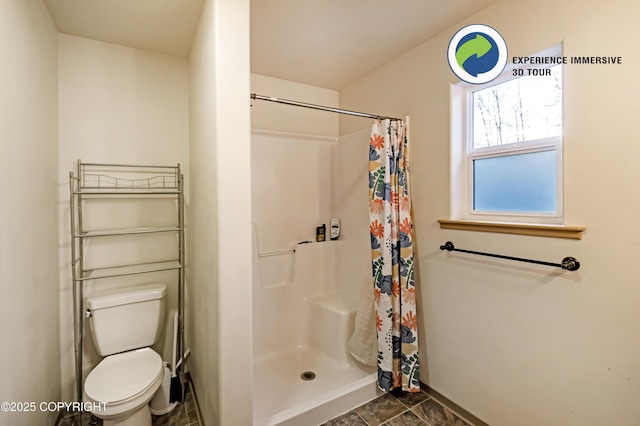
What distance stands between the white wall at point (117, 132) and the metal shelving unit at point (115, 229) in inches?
1.8

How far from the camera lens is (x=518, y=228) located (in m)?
1.52

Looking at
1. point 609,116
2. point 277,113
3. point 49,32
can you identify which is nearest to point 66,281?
point 49,32

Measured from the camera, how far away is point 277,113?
2.60m

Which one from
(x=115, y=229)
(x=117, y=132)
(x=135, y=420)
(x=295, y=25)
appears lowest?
(x=135, y=420)

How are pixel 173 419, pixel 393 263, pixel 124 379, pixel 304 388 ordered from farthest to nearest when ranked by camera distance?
pixel 304 388 → pixel 393 263 → pixel 173 419 → pixel 124 379

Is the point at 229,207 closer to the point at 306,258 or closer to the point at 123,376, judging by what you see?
the point at 123,376

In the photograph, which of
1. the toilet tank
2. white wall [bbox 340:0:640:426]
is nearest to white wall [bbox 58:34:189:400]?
the toilet tank

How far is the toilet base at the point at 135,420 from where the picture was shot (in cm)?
154

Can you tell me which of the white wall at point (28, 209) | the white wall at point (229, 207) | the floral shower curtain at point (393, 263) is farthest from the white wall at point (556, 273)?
the white wall at point (28, 209)

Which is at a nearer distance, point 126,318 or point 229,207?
point 229,207

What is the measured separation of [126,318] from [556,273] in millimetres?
2393

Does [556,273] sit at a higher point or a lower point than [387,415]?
higher

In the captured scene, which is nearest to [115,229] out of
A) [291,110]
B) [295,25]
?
[291,110]

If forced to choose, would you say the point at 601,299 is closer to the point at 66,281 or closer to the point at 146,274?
the point at 146,274
